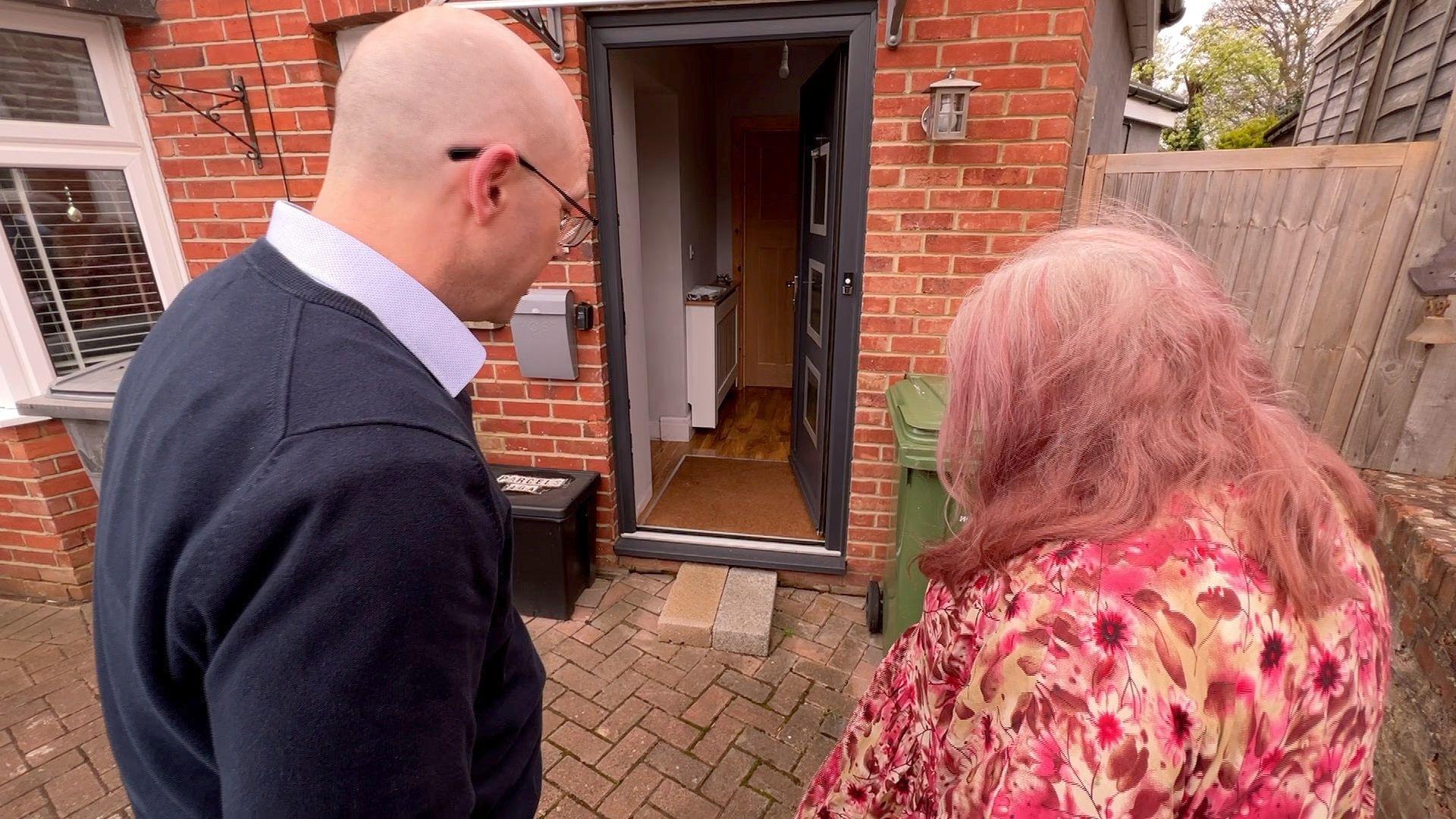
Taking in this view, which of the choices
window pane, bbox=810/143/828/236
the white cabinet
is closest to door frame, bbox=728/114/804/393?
the white cabinet

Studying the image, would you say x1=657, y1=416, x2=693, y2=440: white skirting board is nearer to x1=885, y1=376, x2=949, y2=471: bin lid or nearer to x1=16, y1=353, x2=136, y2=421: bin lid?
x1=885, y1=376, x2=949, y2=471: bin lid

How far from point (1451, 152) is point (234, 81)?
4482mm

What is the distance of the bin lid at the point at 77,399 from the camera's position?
2.74 m

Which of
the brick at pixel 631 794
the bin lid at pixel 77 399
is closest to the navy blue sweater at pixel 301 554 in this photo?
the brick at pixel 631 794

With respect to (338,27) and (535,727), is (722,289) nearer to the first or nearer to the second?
(338,27)

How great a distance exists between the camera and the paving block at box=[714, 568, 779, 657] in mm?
2729

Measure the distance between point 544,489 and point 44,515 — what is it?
236 centimetres

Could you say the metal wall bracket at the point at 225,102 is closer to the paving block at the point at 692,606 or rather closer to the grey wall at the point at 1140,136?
the paving block at the point at 692,606

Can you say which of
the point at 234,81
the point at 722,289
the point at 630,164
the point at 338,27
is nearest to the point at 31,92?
the point at 234,81

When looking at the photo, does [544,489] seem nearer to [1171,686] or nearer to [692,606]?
[692,606]

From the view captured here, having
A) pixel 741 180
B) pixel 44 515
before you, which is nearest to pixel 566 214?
pixel 44 515

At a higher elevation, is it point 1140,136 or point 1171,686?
point 1140,136

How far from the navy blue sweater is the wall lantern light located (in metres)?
2.15

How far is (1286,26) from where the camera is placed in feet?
47.9
